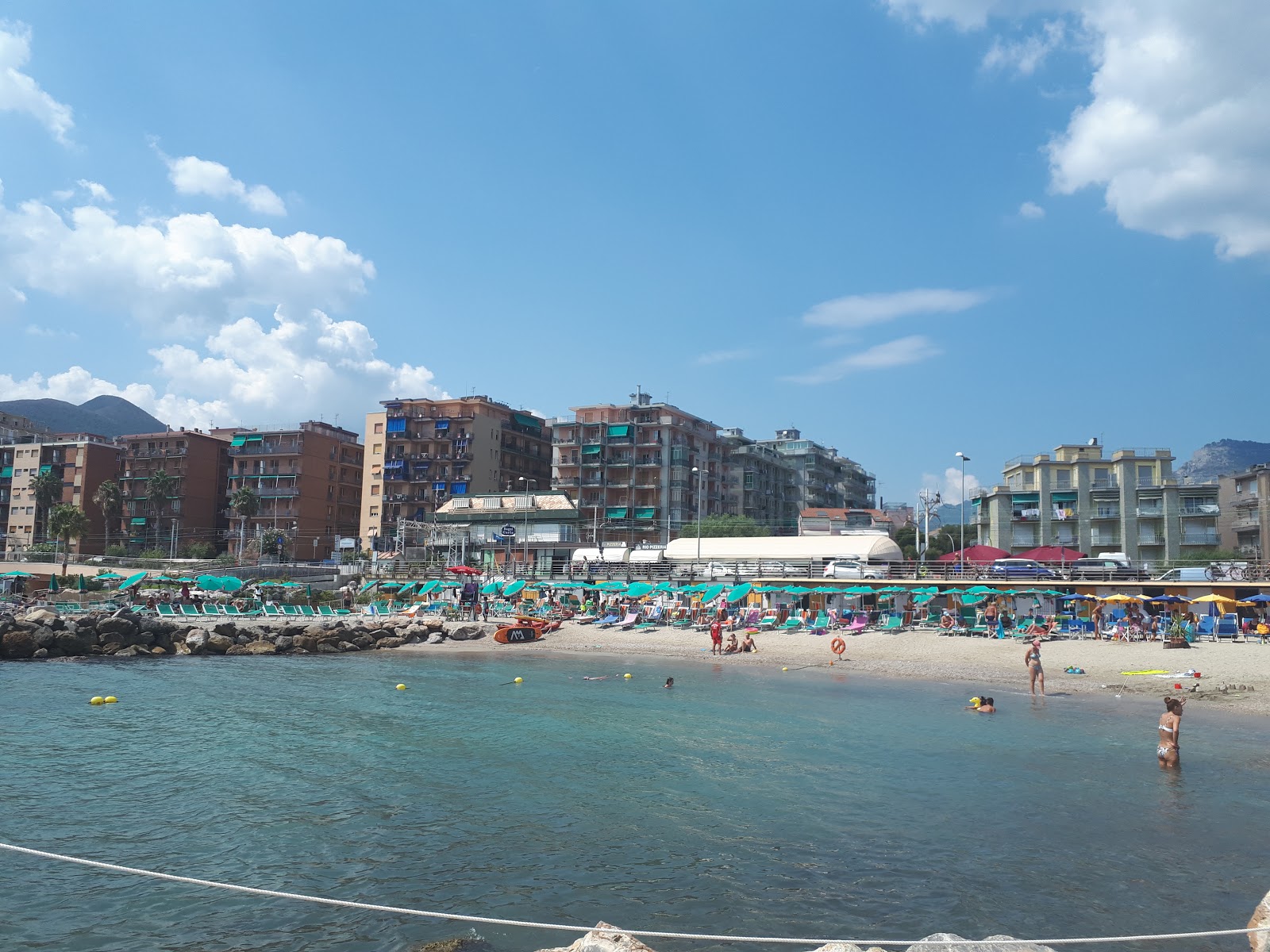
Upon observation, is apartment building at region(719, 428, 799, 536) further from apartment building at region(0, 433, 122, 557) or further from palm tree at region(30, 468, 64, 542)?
palm tree at region(30, 468, 64, 542)

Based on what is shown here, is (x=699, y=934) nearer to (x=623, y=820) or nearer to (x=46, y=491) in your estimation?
(x=623, y=820)

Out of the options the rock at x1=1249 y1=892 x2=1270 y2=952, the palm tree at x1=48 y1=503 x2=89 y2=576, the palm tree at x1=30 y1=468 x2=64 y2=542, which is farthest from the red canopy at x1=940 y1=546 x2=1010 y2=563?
the palm tree at x1=30 y1=468 x2=64 y2=542

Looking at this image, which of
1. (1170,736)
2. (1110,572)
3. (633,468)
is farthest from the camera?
(633,468)

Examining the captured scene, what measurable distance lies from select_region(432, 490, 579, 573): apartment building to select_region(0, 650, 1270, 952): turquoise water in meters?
54.4

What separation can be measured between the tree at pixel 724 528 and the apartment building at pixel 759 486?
12182 mm

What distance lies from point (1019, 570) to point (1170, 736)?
3853cm

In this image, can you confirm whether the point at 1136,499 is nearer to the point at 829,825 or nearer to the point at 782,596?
the point at 782,596

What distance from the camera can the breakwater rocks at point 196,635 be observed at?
3803 centimetres

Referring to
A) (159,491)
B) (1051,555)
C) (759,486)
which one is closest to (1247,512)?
(1051,555)

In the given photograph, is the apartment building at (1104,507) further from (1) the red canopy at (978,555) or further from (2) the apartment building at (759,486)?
(2) the apartment building at (759,486)

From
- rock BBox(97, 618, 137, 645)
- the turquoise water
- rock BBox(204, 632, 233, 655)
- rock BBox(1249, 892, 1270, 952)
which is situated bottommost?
rock BBox(204, 632, 233, 655)

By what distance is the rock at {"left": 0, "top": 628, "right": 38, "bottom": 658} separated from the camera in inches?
1448

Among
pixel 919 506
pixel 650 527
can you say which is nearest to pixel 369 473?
pixel 650 527

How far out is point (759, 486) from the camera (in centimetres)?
11019
